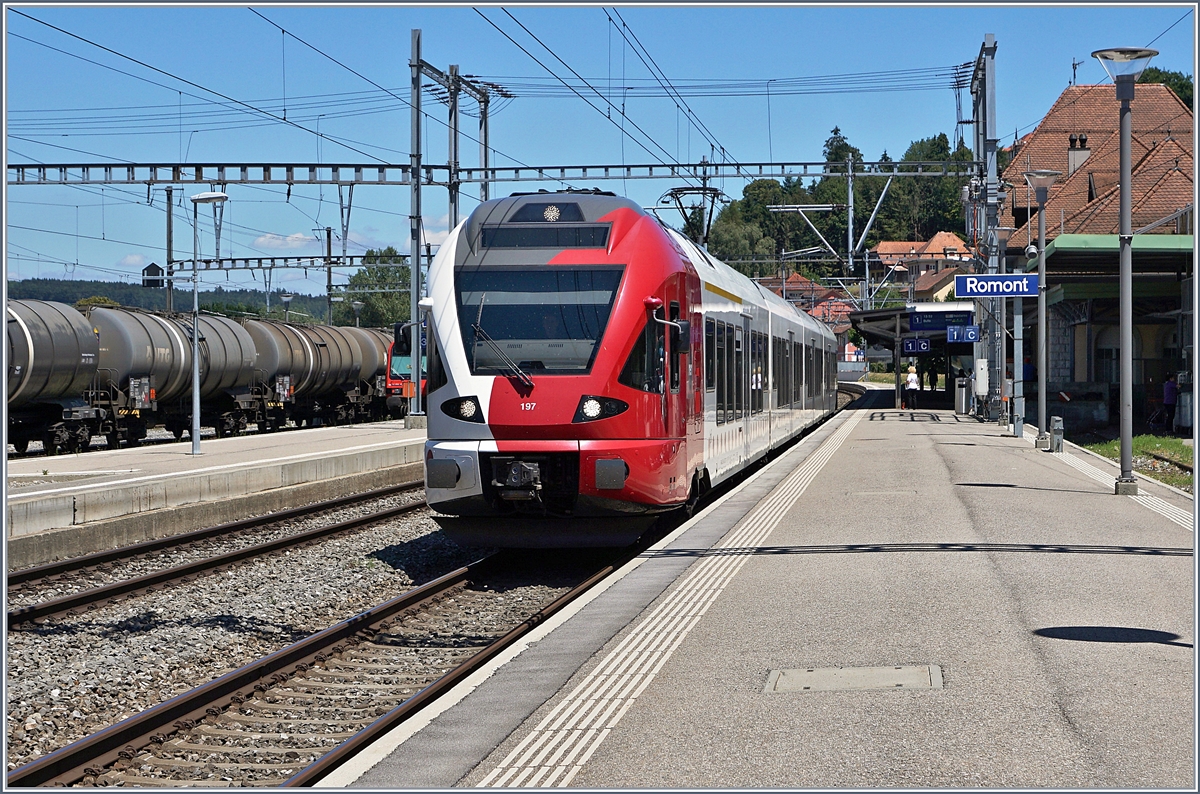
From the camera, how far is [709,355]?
14.4 metres

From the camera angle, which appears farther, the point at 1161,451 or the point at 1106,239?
the point at 1106,239

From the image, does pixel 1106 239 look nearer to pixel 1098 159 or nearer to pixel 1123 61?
pixel 1123 61

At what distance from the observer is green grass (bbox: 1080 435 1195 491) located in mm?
21391

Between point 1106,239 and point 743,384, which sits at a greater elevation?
point 1106,239

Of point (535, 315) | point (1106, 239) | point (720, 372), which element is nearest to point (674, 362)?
point (535, 315)

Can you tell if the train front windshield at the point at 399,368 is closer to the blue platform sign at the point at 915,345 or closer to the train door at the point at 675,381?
the blue platform sign at the point at 915,345

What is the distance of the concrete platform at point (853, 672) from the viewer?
521cm

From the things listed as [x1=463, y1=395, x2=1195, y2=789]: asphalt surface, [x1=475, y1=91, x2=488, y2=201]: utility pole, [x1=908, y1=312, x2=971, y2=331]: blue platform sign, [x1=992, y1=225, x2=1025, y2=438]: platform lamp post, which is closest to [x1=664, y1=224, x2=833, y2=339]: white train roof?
[x1=463, y1=395, x2=1195, y2=789]: asphalt surface

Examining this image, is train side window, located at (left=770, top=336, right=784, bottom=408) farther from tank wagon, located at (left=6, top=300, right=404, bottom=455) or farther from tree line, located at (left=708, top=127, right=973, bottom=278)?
tree line, located at (left=708, top=127, right=973, bottom=278)

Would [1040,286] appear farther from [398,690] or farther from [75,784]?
[75,784]

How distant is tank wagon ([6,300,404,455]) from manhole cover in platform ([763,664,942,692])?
1836cm

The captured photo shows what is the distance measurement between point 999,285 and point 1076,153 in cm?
3311

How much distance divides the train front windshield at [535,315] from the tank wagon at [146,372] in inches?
521

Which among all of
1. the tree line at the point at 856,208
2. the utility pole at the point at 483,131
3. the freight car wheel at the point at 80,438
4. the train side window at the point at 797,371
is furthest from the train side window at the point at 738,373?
the tree line at the point at 856,208
